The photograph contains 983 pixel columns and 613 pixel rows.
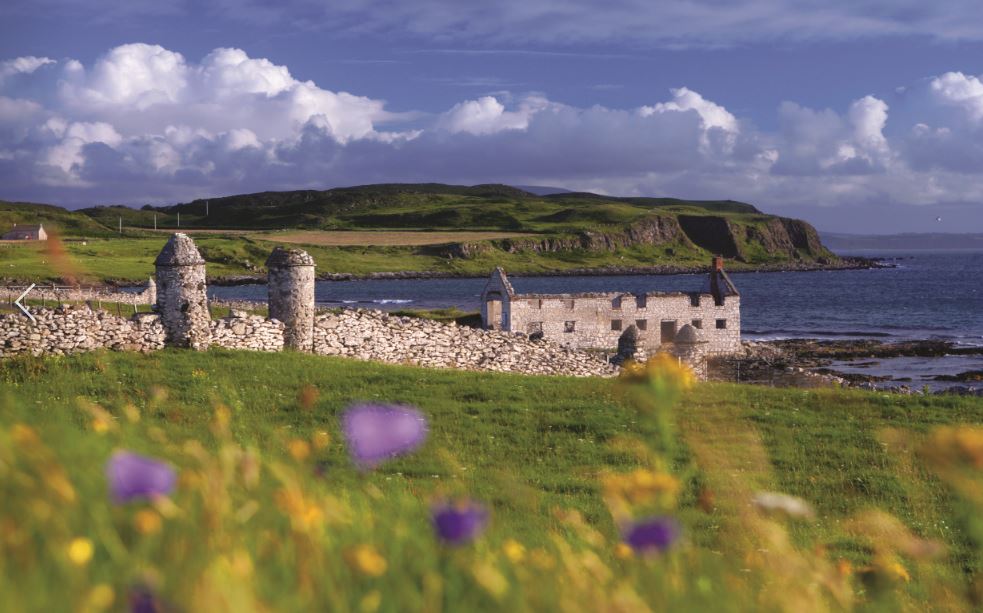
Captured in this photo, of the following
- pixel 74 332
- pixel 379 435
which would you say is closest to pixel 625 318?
pixel 74 332

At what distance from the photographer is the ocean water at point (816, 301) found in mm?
80125

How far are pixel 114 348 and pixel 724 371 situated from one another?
29.4 m

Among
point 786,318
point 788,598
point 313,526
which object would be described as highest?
point 313,526

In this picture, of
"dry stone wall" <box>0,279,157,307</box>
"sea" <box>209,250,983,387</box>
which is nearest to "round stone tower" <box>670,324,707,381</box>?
"sea" <box>209,250,983,387</box>

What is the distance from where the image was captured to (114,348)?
23.1 meters

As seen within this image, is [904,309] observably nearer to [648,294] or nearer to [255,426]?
[648,294]

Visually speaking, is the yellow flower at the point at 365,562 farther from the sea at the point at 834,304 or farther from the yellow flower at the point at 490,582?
the sea at the point at 834,304

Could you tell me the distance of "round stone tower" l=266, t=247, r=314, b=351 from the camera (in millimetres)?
26656

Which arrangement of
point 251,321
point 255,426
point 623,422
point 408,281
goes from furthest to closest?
point 408,281, point 251,321, point 623,422, point 255,426

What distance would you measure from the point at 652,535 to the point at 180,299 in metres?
23.3

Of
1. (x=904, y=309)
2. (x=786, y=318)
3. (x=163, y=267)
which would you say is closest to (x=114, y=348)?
(x=163, y=267)

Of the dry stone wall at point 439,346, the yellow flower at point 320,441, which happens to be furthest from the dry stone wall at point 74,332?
the yellow flower at point 320,441

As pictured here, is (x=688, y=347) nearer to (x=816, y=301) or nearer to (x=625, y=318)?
(x=625, y=318)

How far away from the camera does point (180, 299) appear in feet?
78.8
